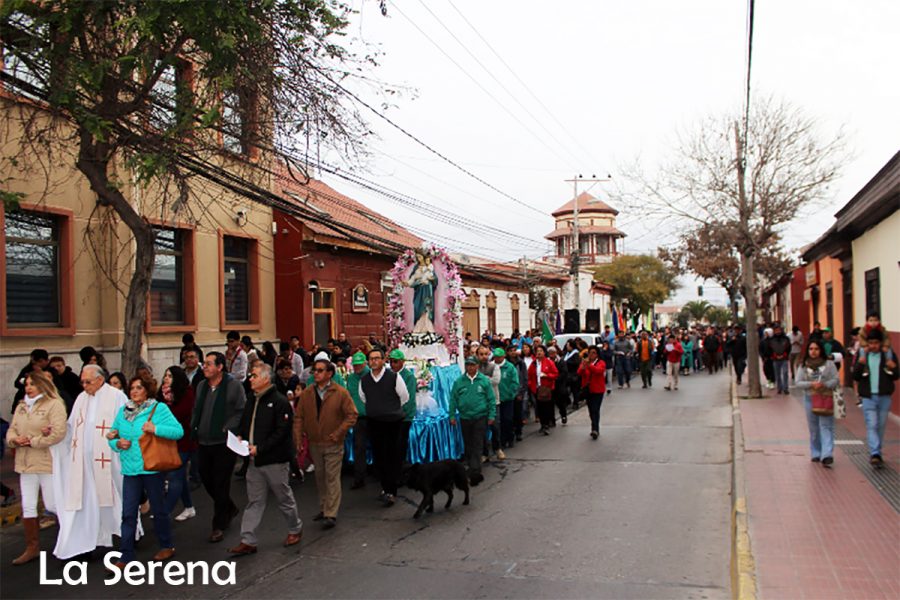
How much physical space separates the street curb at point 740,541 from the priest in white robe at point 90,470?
5286mm

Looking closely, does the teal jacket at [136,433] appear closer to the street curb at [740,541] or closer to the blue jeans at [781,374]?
the street curb at [740,541]

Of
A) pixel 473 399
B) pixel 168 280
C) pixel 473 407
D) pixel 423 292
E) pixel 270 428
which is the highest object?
pixel 168 280

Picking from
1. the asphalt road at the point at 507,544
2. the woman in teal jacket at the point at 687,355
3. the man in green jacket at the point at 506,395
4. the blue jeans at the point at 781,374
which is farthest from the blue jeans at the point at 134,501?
the woman in teal jacket at the point at 687,355

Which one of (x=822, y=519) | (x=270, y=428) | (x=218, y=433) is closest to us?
(x=270, y=428)

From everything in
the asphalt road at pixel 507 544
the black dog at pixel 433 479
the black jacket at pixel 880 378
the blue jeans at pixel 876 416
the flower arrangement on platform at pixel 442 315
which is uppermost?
the flower arrangement on platform at pixel 442 315

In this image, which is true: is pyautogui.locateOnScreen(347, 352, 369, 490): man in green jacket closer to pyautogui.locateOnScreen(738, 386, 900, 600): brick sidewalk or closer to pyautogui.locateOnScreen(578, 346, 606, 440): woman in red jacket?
pyautogui.locateOnScreen(738, 386, 900, 600): brick sidewalk

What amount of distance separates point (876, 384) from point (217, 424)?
25.6 ft

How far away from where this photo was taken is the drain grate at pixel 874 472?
856 cm

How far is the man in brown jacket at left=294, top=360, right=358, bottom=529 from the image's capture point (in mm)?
7953

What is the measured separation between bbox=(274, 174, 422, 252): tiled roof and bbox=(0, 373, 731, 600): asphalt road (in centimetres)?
930

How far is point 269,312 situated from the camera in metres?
19.5

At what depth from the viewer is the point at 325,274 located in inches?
820

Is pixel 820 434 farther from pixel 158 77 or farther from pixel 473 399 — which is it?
pixel 158 77

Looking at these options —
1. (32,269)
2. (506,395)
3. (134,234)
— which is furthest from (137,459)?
(32,269)
